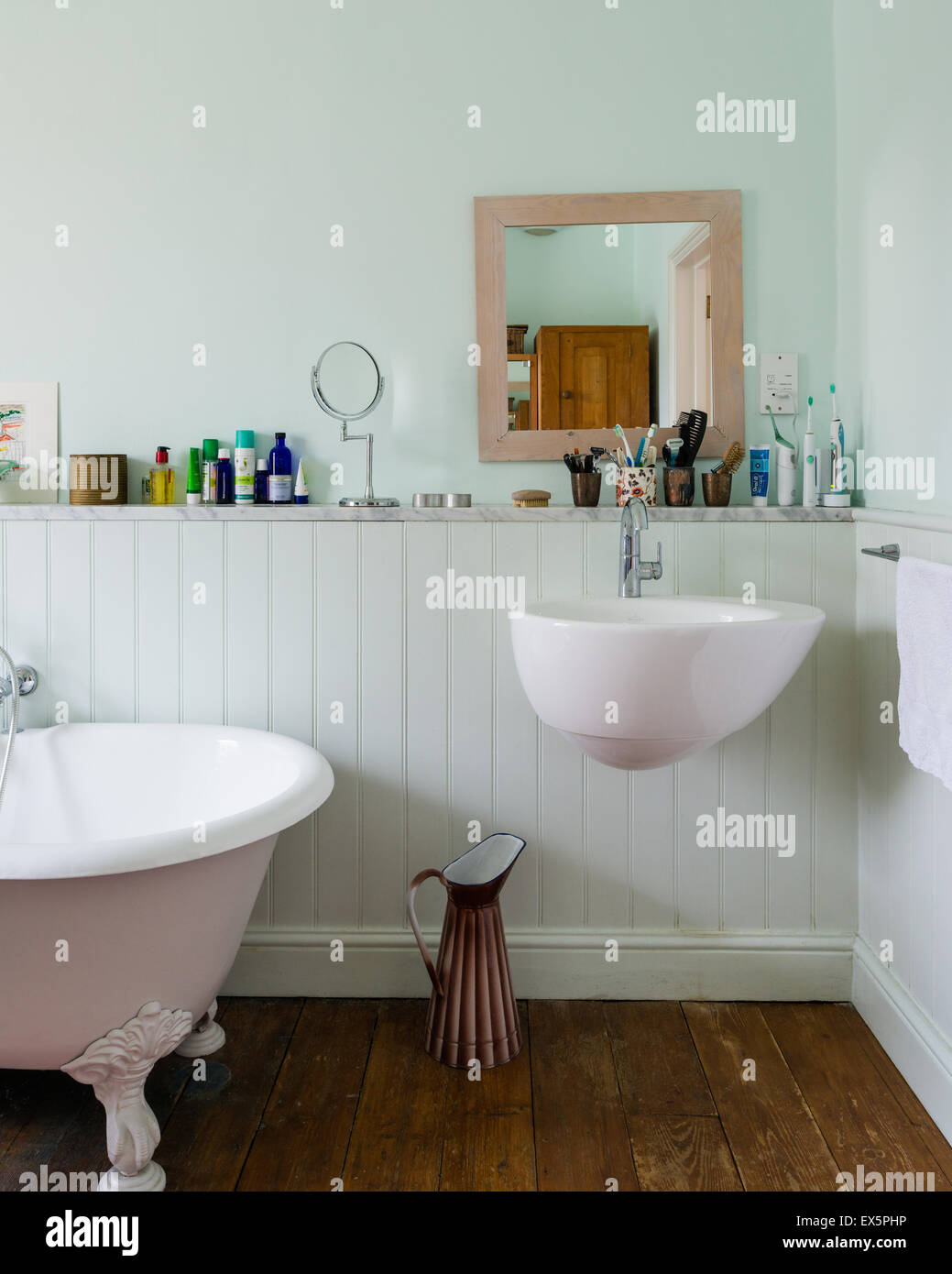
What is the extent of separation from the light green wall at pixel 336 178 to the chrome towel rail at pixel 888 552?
1.57 feet

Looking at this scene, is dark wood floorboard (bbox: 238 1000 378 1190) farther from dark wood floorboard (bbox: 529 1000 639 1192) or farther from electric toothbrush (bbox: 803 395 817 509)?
electric toothbrush (bbox: 803 395 817 509)

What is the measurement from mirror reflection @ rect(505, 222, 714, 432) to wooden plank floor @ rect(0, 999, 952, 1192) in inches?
50.5

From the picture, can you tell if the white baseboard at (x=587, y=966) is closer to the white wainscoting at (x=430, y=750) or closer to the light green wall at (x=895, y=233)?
the white wainscoting at (x=430, y=750)

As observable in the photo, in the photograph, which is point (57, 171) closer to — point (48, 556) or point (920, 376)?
point (48, 556)

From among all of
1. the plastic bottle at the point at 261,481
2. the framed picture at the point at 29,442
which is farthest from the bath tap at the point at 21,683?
the plastic bottle at the point at 261,481

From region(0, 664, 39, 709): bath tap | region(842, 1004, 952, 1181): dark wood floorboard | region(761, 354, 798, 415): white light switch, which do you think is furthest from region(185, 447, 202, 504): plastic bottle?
region(842, 1004, 952, 1181): dark wood floorboard

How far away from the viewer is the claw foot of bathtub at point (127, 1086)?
5.11 feet

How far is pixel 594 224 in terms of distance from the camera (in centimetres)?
223

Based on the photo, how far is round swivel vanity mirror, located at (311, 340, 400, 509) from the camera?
Answer: 7.45ft

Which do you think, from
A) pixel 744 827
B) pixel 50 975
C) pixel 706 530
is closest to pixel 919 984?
pixel 744 827

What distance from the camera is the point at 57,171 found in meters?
2.30

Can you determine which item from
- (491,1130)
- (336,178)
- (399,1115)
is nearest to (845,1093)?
(491,1130)

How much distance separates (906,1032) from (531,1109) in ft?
2.31

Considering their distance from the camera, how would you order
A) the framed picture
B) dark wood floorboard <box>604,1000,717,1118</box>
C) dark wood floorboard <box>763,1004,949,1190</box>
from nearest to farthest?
dark wood floorboard <box>763,1004,949,1190</box>
dark wood floorboard <box>604,1000,717,1118</box>
the framed picture
